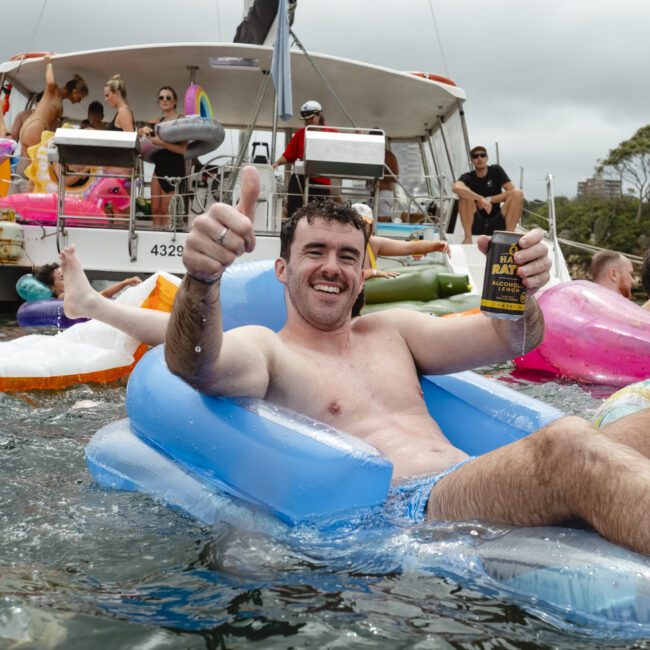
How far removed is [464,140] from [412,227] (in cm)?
150

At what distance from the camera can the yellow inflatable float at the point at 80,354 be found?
4.57 meters

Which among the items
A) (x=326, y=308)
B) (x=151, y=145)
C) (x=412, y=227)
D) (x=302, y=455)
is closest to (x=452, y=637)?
(x=302, y=455)

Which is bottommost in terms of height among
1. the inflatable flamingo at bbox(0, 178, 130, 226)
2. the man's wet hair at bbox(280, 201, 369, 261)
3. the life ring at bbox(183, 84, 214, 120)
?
the man's wet hair at bbox(280, 201, 369, 261)

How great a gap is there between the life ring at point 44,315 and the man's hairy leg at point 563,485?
5915mm

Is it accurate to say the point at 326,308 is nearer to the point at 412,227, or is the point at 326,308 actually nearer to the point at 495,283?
the point at 495,283

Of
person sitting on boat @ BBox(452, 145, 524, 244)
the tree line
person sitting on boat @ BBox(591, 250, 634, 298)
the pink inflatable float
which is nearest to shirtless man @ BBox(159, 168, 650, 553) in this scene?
the pink inflatable float

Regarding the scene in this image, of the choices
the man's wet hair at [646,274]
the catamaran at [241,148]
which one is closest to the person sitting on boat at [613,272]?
the catamaran at [241,148]

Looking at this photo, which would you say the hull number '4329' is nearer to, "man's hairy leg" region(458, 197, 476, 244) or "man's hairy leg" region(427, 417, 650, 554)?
"man's hairy leg" region(458, 197, 476, 244)

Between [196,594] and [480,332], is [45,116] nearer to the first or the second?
[480,332]

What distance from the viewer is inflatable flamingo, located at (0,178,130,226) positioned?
8211 mm

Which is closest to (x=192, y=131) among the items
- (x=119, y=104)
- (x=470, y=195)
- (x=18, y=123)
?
(x=119, y=104)

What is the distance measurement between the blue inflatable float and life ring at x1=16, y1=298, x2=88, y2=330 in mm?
4595

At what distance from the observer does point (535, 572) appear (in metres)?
1.78

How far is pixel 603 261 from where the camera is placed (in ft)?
20.9
